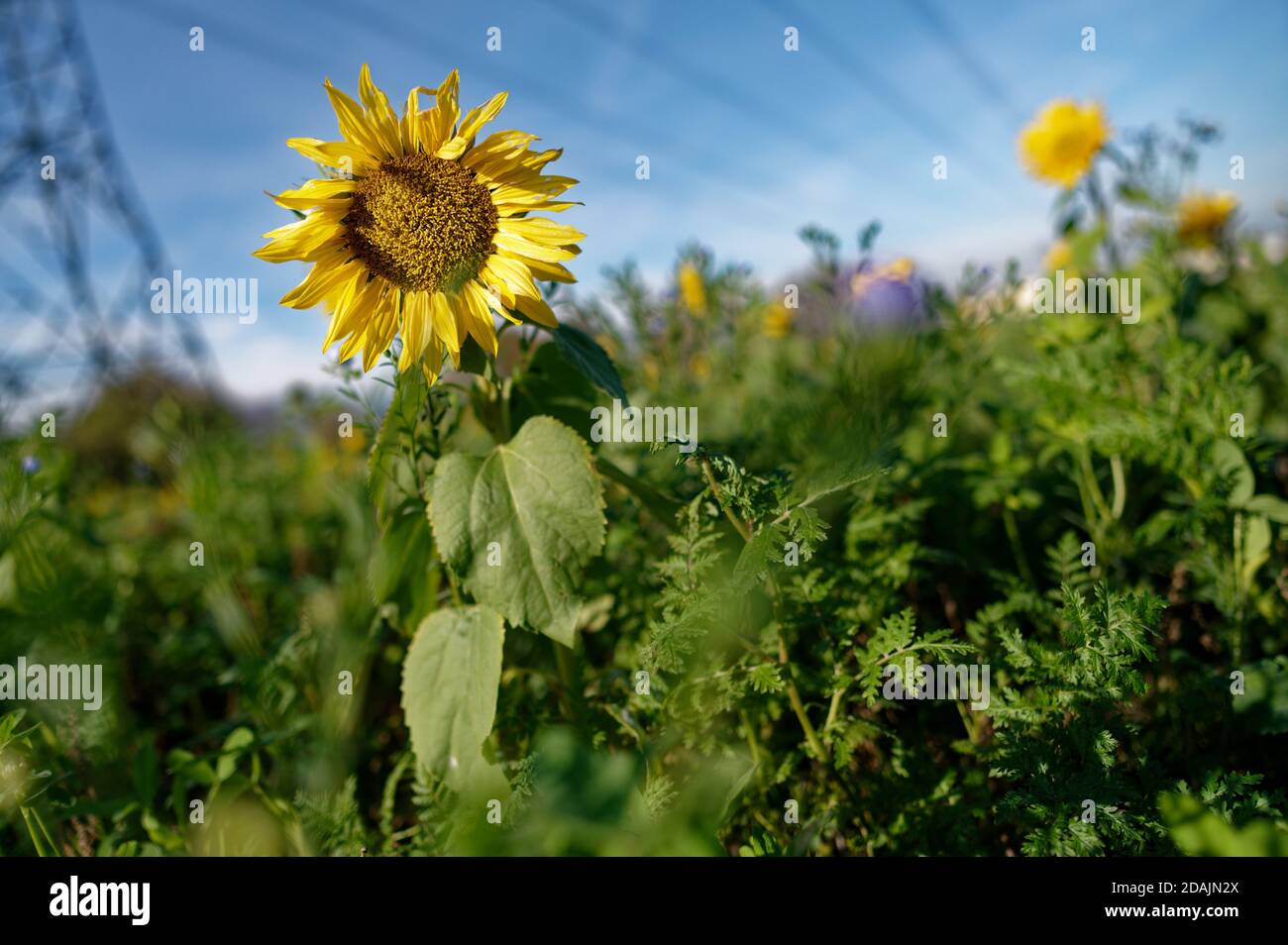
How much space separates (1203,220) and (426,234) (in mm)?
3177

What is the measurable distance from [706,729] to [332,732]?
2.09 ft

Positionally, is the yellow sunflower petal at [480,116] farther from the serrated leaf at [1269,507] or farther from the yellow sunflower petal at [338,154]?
the serrated leaf at [1269,507]

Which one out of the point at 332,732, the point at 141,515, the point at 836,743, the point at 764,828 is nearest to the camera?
the point at 836,743

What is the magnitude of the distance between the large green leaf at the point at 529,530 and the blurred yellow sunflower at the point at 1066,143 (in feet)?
8.69

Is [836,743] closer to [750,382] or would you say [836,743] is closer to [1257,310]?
[750,382]

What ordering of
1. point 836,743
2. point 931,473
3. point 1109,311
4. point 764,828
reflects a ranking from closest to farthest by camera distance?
point 836,743
point 764,828
point 931,473
point 1109,311

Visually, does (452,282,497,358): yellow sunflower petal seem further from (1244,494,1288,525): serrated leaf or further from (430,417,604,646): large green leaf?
(1244,494,1288,525): serrated leaf

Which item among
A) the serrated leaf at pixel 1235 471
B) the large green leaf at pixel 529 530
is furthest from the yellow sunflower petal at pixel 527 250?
the serrated leaf at pixel 1235 471

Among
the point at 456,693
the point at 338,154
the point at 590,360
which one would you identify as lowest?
the point at 456,693

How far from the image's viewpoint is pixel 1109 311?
6.12ft

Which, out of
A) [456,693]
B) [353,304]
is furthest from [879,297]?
[456,693]

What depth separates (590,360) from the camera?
1.22 meters

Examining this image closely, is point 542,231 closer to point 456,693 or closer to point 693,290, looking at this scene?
point 456,693
